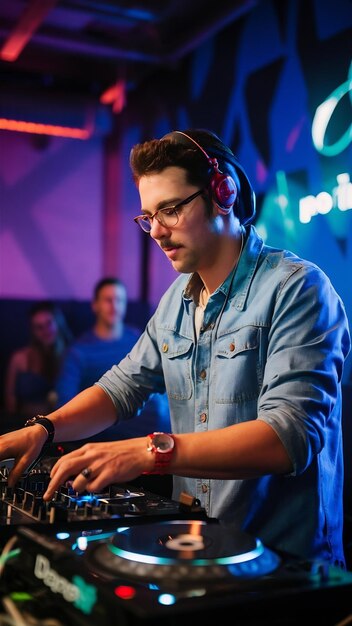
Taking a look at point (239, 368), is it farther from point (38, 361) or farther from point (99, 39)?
point (38, 361)

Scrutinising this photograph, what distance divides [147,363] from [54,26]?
368 centimetres

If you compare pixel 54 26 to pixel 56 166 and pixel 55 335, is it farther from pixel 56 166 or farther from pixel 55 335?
pixel 55 335

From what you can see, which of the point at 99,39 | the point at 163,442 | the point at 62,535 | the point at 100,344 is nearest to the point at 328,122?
the point at 99,39

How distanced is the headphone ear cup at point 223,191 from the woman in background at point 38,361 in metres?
4.38

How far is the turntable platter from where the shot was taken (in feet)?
2.98

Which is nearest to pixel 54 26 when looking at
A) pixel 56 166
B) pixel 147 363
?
pixel 56 166

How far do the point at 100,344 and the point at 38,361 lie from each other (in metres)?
0.66

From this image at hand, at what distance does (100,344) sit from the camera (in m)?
5.69

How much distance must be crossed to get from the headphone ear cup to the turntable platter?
2.82 feet

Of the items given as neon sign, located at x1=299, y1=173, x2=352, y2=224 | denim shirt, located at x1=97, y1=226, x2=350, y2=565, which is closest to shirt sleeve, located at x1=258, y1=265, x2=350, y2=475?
denim shirt, located at x1=97, y1=226, x2=350, y2=565

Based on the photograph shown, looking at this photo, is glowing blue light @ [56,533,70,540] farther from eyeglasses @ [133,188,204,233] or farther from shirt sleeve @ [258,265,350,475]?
eyeglasses @ [133,188,204,233]

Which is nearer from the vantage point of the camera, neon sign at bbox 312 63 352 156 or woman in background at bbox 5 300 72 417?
neon sign at bbox 312 63 352 156

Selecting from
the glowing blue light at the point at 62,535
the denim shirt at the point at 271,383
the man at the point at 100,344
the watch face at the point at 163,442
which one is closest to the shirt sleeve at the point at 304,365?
the denim shirt at the point at 271,383

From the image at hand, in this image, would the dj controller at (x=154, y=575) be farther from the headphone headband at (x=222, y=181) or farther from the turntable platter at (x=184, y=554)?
→ the headphone headband at (x=222, y=181)
